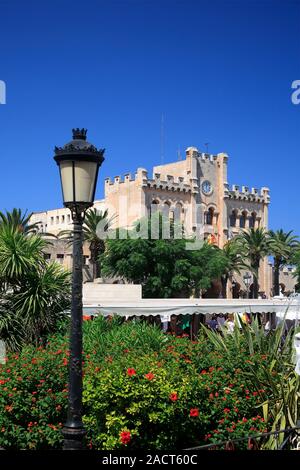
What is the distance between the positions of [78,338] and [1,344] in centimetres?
531

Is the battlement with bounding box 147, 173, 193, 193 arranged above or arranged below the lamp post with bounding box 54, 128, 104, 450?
above

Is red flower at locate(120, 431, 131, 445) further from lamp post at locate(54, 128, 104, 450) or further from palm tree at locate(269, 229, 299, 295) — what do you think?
palm tree at locate(269, 229, 299, 295)

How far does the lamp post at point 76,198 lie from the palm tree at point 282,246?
155 feet

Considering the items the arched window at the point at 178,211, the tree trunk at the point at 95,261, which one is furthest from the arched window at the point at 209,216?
the tree trunk at the point at 95,261

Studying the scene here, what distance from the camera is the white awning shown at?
15.5 m

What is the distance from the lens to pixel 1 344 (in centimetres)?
1064

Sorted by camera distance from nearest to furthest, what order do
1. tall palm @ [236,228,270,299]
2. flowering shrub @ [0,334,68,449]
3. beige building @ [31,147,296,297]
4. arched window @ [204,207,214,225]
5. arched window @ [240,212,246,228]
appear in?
flowering shrub @ [0,334,68,449] → tall palm @ [236,228,270,299] → beige building @ [31,147,296,297] → arched window @ [204,207,214,225] → arched window @ [240,212,246,228]

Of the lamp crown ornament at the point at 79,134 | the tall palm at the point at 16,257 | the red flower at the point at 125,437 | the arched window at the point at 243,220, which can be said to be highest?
the arched window at the point at 243,220

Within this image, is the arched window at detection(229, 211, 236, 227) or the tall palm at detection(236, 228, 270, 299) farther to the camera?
the arched window at detection(229, 211, 236, 227)

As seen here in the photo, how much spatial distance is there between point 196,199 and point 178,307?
4314 cm

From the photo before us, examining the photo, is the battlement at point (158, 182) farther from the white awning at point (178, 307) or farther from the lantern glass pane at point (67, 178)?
the lantern glass pane at point (67, 178)

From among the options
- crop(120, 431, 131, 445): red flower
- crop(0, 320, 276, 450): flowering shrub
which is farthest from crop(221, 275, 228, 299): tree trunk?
crop(120, 431, 131, 445): red flower

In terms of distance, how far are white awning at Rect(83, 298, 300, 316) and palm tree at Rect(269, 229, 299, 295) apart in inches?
1199

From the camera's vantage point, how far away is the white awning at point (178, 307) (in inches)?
612
